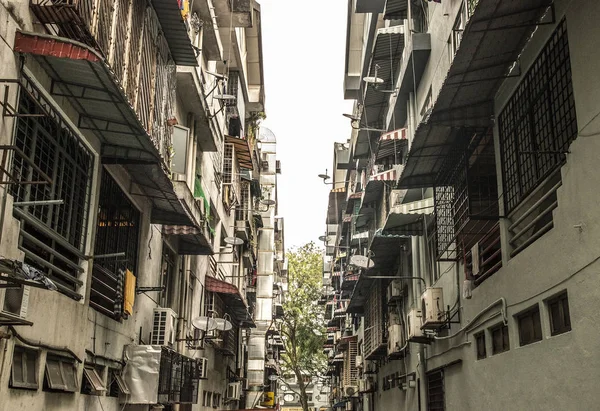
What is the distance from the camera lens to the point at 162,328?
15.3 metres

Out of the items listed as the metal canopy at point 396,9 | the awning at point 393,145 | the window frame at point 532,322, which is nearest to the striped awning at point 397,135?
the awning at point 393,145

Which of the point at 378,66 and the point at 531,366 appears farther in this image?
the point at 378,66

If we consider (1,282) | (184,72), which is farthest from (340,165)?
(1,282)

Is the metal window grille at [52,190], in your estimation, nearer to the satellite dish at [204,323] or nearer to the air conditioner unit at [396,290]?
the satellite dish at [204,323]

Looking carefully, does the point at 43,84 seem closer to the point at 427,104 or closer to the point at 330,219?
the point at 427,104

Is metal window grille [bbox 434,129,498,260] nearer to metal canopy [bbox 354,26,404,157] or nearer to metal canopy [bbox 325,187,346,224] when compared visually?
metal canopy [bbox 354,26,404,157]

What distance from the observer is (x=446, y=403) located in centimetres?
1535

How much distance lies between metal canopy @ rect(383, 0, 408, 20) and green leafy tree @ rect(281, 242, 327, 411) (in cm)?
3409

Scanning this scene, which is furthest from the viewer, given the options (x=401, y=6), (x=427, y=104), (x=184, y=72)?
(x=401, y=6)

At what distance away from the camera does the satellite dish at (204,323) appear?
1895 centimetres

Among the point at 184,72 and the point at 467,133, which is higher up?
the point at 184,72

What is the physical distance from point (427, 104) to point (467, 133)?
20.0 ft

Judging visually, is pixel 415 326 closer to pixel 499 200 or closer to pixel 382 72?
pixel 499 200

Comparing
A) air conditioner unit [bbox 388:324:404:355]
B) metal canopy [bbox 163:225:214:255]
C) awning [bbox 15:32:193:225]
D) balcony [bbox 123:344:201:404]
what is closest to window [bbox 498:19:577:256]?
awning [bbox 15:32:193:225]
